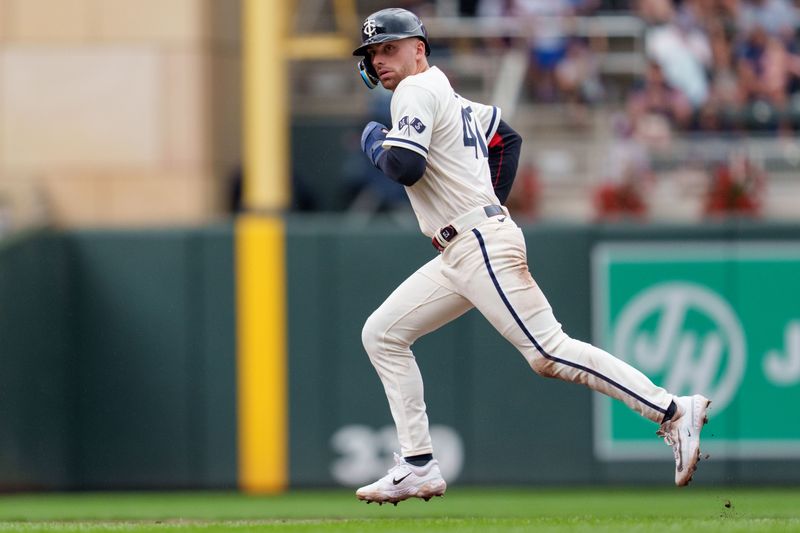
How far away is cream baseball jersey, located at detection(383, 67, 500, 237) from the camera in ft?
21.0

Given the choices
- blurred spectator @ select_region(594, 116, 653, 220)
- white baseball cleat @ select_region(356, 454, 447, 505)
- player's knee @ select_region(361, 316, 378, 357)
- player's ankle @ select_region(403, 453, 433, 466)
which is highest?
blurred spectator @ select_region(594, 116, 653, 220)

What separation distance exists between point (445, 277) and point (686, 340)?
5.22 metres

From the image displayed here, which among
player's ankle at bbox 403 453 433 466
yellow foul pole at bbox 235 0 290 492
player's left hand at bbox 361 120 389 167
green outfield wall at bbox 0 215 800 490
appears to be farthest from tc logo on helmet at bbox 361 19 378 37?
yellow foul pole at bbox 235 0 290 492

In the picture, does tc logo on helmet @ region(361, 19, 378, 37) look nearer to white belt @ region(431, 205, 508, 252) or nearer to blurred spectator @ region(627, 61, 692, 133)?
white belt @ region(431, 205, 508, 252)

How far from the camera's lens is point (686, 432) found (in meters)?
6.43

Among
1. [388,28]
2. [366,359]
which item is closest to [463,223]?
[388,28]

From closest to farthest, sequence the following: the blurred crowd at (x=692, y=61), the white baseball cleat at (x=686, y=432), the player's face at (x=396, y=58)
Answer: the white baseball cleat at (x=686, y=432) → the player's face at (x=396, y=58) → the blurred crowd at (x=692, y=61)

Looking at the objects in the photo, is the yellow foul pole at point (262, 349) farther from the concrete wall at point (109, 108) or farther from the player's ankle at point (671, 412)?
the player's ankle at point (671, 412)

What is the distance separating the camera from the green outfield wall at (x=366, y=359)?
1143 centimetres

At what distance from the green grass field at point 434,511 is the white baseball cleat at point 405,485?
12 centimetres

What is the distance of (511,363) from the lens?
11523 millimetres

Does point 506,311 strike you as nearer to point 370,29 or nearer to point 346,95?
point 370,29

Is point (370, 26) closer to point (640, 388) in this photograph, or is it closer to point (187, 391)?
point (640, 388)

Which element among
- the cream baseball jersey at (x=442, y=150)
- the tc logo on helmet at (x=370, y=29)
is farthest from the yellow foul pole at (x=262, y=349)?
the tc logo on helmet at (x=370, y=29)
